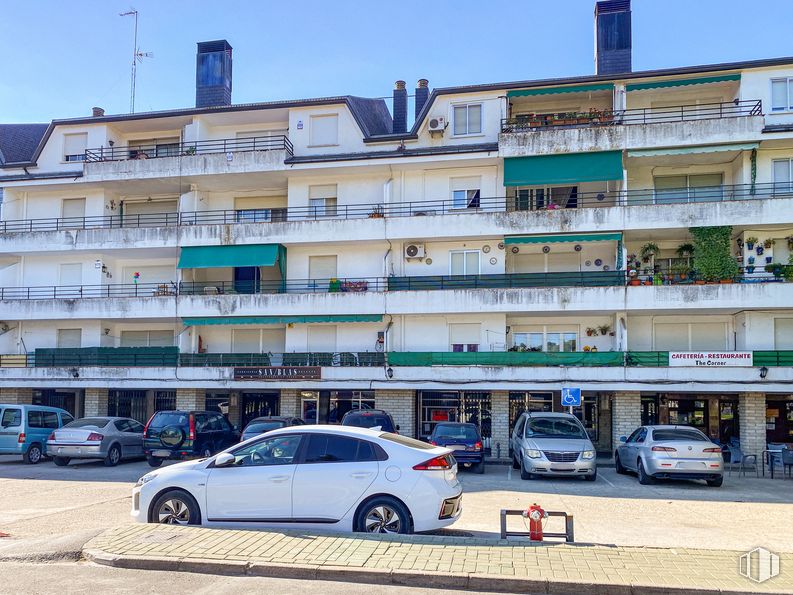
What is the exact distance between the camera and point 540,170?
93.0 feet

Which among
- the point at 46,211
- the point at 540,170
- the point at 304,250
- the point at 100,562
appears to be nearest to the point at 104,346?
the point at 46,211

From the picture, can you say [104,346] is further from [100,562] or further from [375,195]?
[100,562]

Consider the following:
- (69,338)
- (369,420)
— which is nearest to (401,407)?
(369,420)

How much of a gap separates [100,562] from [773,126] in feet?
88.6

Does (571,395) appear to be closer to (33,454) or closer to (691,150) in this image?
(691,150)

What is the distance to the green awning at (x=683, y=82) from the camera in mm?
27578

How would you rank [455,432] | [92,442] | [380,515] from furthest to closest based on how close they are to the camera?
[92,442] < [455,432] < [380,515]

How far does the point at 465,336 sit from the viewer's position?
96.5 feet

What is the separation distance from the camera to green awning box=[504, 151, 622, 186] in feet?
91.1

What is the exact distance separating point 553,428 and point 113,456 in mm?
13049

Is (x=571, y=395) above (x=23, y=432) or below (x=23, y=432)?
above

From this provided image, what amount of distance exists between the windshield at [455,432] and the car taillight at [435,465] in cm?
1106

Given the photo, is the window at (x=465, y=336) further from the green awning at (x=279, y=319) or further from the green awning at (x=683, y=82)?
the green awning at (x=683, y=82)
